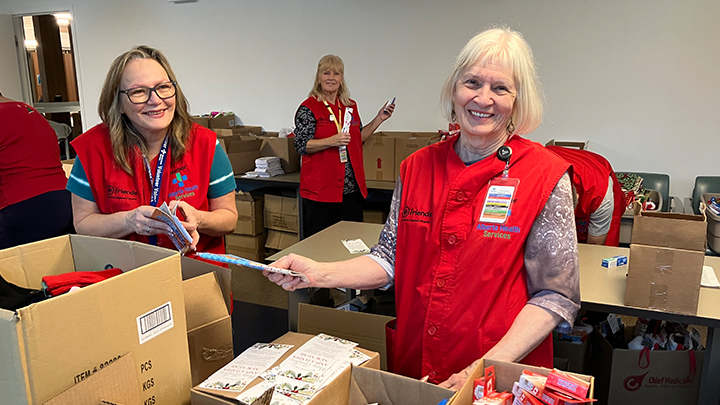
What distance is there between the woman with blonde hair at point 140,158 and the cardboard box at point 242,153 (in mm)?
3019

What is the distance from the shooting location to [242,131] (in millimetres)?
5496

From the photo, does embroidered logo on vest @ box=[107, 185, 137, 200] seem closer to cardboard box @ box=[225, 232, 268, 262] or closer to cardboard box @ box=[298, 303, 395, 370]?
cardboard box @ box=[298, 303, 395, 370]

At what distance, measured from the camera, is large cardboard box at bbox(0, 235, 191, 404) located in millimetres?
749

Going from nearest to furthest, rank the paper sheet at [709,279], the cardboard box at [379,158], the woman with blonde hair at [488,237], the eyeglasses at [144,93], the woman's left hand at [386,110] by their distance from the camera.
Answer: the woman with blonde hair at [488,237] < the eyeglasses at [144,93] < the paper sheet at [709,279] < the woman's left hand at [386,110] < the cardboard box at [379,158]

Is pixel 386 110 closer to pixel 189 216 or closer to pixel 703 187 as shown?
pixel 189 216

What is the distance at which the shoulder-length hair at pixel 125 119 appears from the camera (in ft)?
5.29

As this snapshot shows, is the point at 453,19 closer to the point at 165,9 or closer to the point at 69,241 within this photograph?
the point at 165,9

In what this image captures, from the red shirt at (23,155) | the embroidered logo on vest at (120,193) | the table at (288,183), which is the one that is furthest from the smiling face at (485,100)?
the table at (288,183)

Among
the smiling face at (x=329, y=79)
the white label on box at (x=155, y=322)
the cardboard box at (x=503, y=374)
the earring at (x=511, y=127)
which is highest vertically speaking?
the smiling face at (x=329, y=79)

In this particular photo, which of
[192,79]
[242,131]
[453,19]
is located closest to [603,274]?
[453,19]

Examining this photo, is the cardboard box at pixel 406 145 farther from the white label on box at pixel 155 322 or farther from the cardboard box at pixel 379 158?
the white label on box at pixel 155 322

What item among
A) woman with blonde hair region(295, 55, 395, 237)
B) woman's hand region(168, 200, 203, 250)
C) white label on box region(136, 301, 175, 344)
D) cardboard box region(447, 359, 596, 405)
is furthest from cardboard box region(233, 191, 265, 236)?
cardboard box region(447, 359, 596, 405)

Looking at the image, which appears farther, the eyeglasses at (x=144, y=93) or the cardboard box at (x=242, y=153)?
the cardboard box at (x=242, y=153)

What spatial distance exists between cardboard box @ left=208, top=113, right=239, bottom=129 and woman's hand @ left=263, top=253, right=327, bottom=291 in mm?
4550
